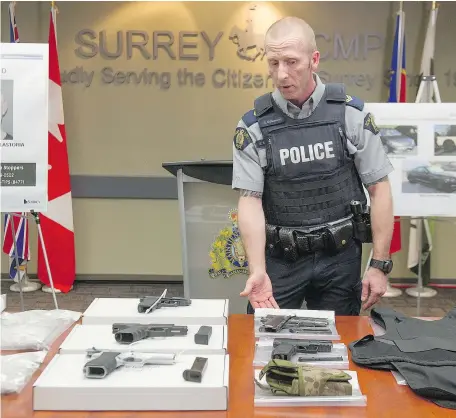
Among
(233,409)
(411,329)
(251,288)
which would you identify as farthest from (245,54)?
(233,409)

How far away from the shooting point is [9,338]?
5.24 feet

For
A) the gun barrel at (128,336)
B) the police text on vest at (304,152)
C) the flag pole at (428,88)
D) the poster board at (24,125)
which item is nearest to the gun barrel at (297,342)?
the gun barrel at (128,336)

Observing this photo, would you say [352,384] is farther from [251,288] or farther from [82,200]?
[82,200]

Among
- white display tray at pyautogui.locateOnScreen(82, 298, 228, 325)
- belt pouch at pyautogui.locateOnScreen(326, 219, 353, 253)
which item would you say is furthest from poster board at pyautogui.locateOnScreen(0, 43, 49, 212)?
belt pouch at pyautogui.locateOnScreen(326, 219, 353, 253)

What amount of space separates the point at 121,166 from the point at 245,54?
141cm

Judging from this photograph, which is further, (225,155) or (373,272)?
(225,155)

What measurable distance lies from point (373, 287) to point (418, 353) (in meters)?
0.63

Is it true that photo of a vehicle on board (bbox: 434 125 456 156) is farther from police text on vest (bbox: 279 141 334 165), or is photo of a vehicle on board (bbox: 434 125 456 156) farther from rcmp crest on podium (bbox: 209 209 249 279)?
police text on vest (bbox: 279 141 334 165)

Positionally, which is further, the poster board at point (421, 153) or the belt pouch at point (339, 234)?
the poster board at point (421, 153)

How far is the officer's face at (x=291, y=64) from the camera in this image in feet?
6.38

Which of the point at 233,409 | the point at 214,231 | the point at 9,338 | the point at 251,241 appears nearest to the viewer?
the point at 233,409

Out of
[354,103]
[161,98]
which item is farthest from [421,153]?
[161,98]

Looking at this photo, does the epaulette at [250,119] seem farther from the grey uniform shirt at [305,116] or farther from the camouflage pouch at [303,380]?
the camouflage pouch at [303,380]

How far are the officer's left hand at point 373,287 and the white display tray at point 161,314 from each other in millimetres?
573
